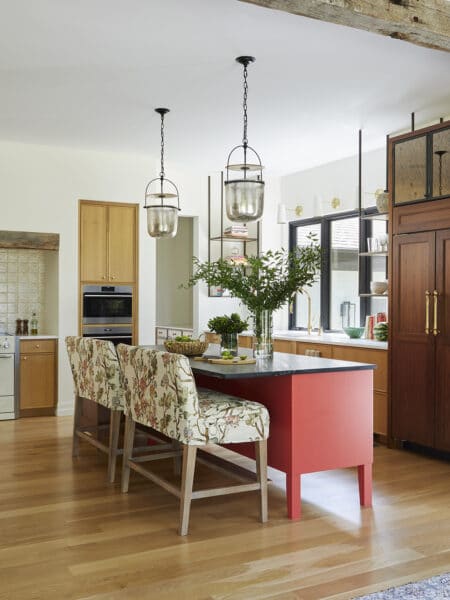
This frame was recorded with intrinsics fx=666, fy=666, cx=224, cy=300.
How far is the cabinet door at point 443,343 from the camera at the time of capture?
4.69 metres

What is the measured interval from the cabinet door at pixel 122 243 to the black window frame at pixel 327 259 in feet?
5.93

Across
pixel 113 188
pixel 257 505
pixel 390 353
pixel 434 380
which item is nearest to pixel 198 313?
pixel 113 188

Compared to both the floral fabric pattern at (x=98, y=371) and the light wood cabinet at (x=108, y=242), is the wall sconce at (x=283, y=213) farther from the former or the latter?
the floral fabric pattern at (x=98, y=371)

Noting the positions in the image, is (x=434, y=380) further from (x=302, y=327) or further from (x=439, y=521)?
(x=302, y=327)

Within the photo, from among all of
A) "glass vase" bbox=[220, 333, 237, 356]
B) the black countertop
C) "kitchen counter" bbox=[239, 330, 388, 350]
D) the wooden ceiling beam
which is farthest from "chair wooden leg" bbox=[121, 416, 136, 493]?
the wooden ceiling beam

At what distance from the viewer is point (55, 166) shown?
6598 mm

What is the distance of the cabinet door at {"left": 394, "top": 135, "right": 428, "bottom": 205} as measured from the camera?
196 inches

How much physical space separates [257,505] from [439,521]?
975 millimetres

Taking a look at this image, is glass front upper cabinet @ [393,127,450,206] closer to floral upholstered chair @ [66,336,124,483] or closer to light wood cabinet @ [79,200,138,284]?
floral upholstered chair @ [66,336,124,483]

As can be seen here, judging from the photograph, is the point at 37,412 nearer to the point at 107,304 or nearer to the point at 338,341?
the point at 107,304

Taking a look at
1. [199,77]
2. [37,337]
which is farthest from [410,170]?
[37,337]

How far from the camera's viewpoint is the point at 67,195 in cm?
665

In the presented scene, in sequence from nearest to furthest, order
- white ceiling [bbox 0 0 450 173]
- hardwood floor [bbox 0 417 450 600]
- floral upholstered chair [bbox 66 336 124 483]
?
hardwood floor [bbox 0 417 450 600]
white ceiling [bbox 0 0 450 173]
floral upholstered chair [bbox 66 336 124 483]

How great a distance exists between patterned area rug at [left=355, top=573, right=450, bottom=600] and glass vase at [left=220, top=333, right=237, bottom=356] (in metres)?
1.90
